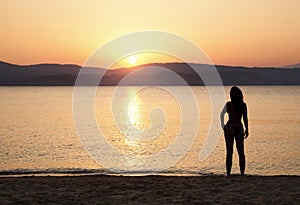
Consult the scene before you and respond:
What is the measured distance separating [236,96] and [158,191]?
269cm

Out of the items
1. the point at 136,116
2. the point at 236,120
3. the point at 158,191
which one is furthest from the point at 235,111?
the point at 136,116

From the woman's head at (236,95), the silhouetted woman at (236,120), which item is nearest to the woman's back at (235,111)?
the silhouetted woman at (236,120)

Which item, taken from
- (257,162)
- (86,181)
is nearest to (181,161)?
(257,162)

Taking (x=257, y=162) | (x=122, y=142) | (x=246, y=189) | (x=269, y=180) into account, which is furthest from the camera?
(x=122, y=142)

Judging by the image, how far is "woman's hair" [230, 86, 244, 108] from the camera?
998 centimetres

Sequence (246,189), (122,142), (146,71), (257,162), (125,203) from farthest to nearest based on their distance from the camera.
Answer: (146,71) < (122,142) < (257,162) < (246,189) < (125,203)

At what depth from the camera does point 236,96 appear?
10016 millimetres

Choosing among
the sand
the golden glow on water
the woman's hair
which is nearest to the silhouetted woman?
the woman's hair

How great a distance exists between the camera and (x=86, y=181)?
10875mm

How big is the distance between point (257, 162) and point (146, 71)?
6892 inches

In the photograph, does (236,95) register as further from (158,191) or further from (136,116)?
(136,116)

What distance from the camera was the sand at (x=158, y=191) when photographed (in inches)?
330

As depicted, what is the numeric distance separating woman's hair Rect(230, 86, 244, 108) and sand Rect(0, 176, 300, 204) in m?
1.68

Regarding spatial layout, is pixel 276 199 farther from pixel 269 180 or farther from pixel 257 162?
pixel 257 162
